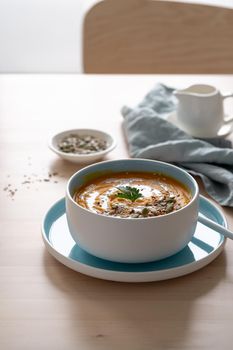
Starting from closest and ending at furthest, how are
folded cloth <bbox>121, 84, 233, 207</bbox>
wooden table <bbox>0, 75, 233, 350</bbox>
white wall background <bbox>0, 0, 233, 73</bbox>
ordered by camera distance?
wooden table <bbox>0, 75, 233, 350</bbox> < folded cloth <bbox>121, 84, 233, 207</bbox> < white wall background <bbox>0, 0, 233, 73</bbox>

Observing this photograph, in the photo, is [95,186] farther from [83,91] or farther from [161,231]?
[83,91]

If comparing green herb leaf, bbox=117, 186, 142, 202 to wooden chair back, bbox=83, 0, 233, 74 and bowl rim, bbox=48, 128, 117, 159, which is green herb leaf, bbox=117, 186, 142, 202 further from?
wooden chair back, bbox=83, 0, 233, 74

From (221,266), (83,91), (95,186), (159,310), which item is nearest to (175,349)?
(159,310)

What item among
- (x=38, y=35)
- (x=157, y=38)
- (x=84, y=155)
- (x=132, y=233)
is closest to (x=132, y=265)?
(x=132, y=233)

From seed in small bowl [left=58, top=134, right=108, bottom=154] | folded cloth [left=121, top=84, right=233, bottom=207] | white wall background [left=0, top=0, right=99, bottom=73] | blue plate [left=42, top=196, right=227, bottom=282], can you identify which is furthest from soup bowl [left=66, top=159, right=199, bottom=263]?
white wall background [left=0, top=0, right=99, bottom=73]

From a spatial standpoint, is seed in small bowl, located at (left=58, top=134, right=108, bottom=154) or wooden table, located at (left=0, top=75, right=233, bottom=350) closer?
wooden table, located at (left=0, top=75, right=233, bottom=350)

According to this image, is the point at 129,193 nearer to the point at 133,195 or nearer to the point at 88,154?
the point at 133,195

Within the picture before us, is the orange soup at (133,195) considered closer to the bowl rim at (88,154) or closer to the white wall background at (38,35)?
the bowl rim at (88,154)
